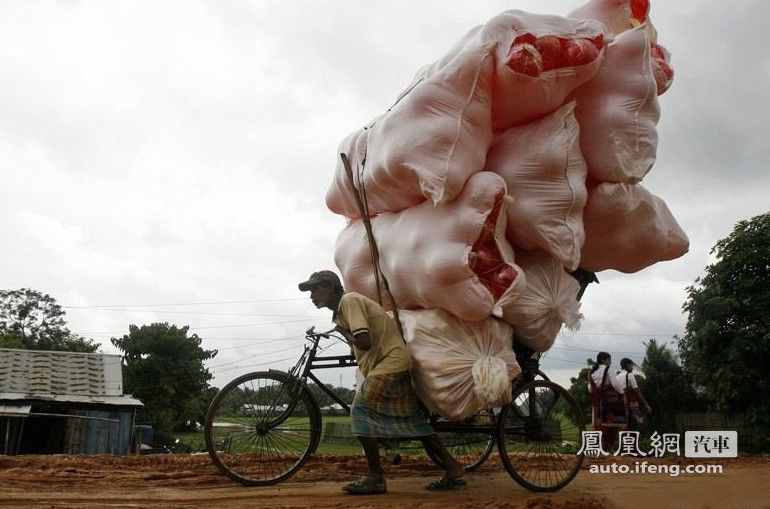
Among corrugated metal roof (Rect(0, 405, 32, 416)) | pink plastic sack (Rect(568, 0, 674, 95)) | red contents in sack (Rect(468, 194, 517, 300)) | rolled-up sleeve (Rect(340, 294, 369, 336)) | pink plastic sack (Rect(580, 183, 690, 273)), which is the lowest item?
corrugated metal roof (Rect(0, 405, 32, 416))

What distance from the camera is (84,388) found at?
1296 cm

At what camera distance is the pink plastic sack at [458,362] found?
3.98 m

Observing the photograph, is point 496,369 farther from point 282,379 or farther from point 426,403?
point 282,379

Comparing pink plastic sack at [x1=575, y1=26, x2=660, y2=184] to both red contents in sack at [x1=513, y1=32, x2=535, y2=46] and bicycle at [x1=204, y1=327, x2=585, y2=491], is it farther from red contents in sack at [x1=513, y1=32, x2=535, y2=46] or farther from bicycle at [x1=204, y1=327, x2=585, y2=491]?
bicycle at [x1=204, y1=327, x2=585, y2=491]

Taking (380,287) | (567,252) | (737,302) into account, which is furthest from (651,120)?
(737,302)

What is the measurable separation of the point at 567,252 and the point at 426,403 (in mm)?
1318

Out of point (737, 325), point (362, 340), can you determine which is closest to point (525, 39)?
point (362, 340)

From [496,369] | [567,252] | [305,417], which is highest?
[567,252]

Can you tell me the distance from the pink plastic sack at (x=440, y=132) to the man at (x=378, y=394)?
82 cm

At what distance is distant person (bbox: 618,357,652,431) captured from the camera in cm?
762

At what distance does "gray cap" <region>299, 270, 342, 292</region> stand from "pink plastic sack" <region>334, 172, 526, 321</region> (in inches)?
15.1

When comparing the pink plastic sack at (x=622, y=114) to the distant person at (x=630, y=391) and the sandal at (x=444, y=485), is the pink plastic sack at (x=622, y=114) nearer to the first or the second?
the sandal at (x=444, y=485)

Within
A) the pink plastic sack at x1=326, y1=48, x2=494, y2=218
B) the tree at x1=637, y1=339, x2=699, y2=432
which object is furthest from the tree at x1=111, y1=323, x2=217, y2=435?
the pink plastic sack at x1=326, y1=48, x2=494, y2=218

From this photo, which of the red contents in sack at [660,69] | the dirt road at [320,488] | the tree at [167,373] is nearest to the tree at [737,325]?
the dirt road at [320,488]
